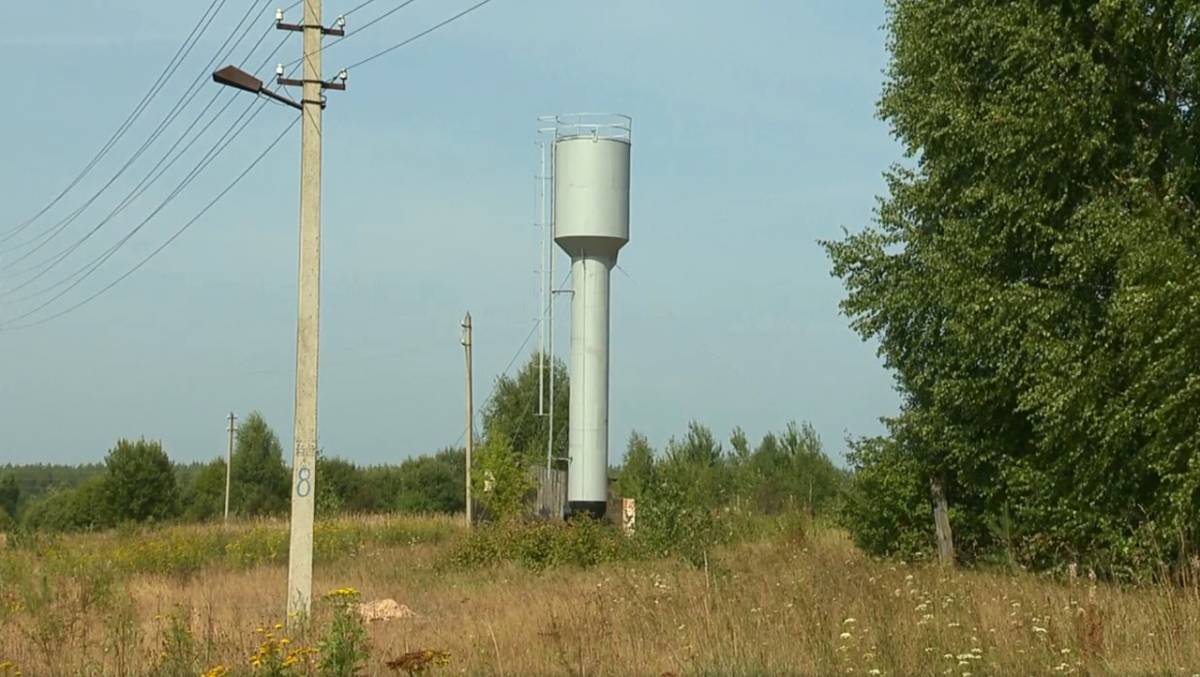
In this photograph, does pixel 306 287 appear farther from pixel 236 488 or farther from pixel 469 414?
pixel 236 488

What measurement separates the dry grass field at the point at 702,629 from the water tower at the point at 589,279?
1457 cm

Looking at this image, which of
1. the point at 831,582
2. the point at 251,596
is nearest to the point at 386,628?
the point at 831,582

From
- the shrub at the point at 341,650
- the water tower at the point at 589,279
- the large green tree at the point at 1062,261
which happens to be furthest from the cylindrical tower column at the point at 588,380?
the shrub at the point at 341,650

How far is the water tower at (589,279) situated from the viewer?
33.7m

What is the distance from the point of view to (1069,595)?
35.4 feet

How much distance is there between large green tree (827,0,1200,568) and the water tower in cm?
1269

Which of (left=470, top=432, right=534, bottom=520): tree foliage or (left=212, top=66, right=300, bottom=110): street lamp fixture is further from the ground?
(left=212, top=66, right=300, bottom=110): street lamp fixture

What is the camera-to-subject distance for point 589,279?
1331 inches

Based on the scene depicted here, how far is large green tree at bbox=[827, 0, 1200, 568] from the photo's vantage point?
1600cm

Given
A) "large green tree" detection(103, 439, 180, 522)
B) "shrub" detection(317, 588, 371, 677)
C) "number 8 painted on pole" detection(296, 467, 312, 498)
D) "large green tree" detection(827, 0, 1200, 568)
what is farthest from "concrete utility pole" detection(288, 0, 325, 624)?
"large green tree" detection(103, 439, 180, 522)

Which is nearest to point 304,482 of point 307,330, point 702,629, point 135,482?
point 307,330

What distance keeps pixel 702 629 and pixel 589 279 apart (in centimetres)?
2402

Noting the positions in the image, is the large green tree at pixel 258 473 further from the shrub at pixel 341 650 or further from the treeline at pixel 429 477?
the shrub at pixel 341 650

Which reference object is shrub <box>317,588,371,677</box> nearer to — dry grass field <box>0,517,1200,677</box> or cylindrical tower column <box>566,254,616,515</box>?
dry grass field <box>0,517,1200,677</box>
